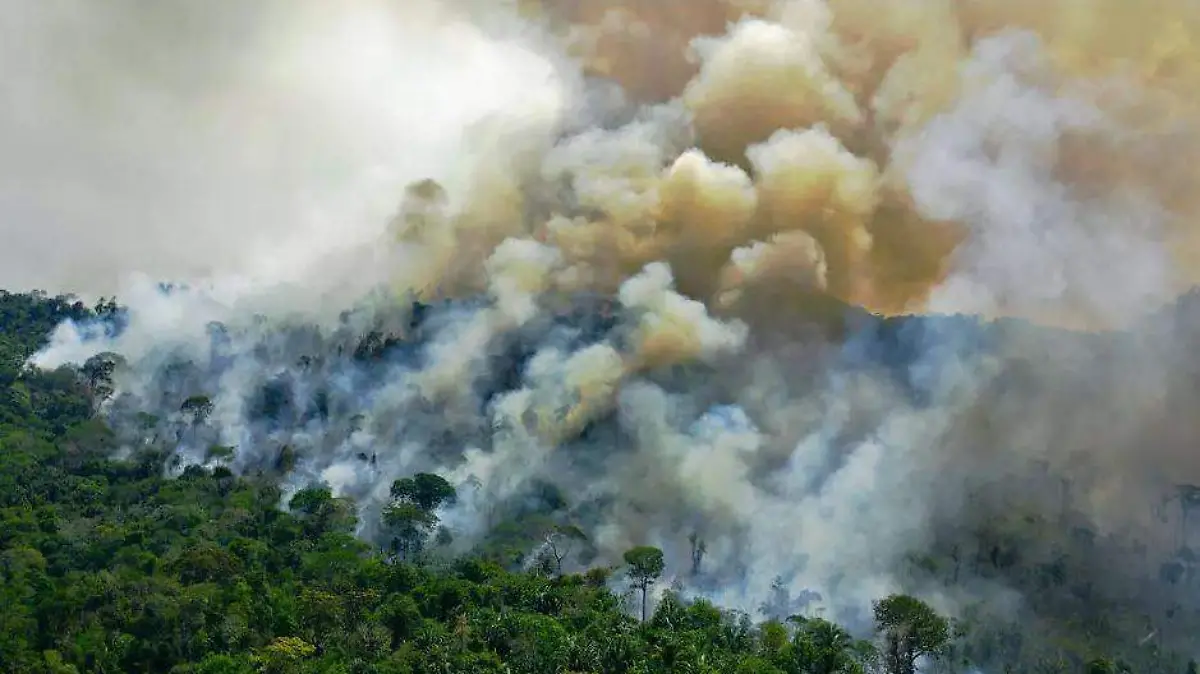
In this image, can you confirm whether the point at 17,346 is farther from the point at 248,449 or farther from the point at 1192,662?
the point at 1192,662

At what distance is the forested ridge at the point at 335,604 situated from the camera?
5556 centimetres

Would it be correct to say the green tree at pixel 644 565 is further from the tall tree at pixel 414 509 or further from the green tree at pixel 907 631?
the tall tree at pixel 414 509

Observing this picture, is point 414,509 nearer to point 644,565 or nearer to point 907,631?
point 644,565

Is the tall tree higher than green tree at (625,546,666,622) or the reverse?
higher

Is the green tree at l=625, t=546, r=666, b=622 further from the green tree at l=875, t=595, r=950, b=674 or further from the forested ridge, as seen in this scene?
the green tree at l=875, t=595, r=950, b=674

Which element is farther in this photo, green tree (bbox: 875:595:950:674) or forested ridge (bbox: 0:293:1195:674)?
green tree (bbox: 875:595:950:674)

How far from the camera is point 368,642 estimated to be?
58250mm

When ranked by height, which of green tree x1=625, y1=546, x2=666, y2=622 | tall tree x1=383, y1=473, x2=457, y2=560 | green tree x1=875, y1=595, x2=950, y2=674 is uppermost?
tall tree x1=383, y1=473, x2=457, y2=560

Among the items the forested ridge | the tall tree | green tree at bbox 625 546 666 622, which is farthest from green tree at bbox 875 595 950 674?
the tall tree

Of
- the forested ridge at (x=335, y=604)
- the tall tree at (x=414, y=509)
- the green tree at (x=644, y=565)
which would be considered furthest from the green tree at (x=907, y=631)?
the tall tree at (x=414, y=509)

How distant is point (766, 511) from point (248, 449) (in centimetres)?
6145

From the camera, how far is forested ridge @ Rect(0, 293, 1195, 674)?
182 ft

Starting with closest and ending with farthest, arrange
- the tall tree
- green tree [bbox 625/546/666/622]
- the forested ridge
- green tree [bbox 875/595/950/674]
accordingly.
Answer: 1. the forested ridge
2. green tree [bbox 875/595/950/674]
3. green tree [bbox 625/546/666/622]
4. the tall tree

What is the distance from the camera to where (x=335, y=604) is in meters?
62.9
